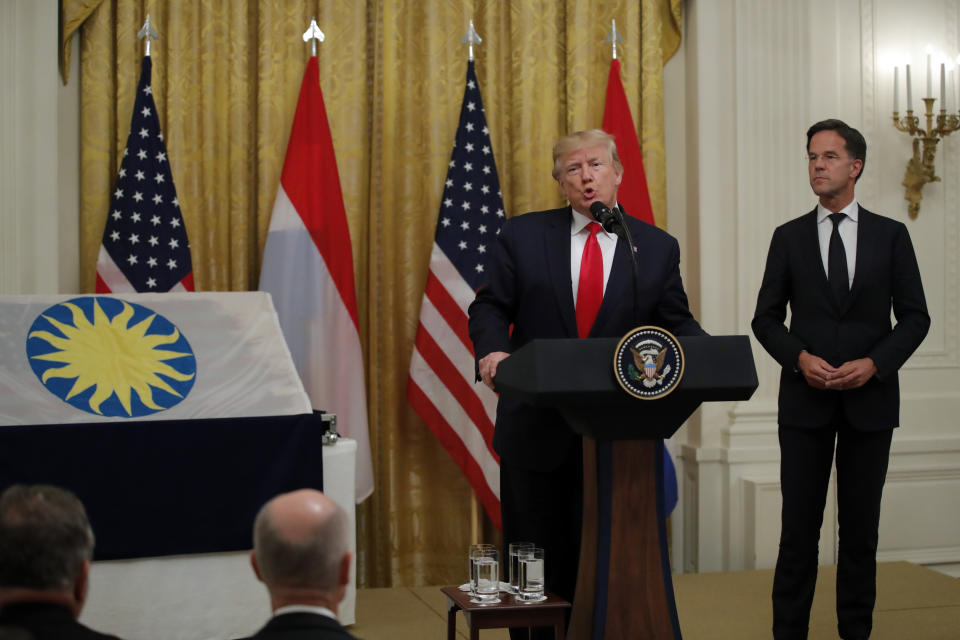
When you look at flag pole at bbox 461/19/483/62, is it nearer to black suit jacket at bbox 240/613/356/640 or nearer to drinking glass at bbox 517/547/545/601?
drinking glass at bbox 517/547/545/601

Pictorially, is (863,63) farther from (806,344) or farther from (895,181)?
(806,344)

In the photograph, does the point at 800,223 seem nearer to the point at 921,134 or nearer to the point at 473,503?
the point at 921,134

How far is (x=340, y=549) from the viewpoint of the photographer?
1442 mm

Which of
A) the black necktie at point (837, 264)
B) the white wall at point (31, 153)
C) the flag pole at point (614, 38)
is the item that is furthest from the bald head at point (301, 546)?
the flag pole at point (614, 38)

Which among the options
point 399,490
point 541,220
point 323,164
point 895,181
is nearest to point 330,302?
point 323,164

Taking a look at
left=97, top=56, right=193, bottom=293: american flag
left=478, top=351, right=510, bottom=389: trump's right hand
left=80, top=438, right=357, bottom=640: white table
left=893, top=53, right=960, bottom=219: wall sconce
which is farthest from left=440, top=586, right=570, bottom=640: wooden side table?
left=893, top=53, right=960, bottom=219: wall sconce

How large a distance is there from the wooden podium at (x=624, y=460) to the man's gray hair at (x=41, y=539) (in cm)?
112

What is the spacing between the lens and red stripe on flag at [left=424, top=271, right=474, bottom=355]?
4930 millimetres

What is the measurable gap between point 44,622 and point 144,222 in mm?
3605

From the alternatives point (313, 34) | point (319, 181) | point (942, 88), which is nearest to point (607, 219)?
point (319, 181)

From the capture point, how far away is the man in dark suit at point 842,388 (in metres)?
3.59

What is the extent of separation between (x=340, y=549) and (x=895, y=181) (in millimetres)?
4702

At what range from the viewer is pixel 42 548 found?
1378 mm

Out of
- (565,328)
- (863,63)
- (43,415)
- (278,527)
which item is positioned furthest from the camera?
(863,63)
